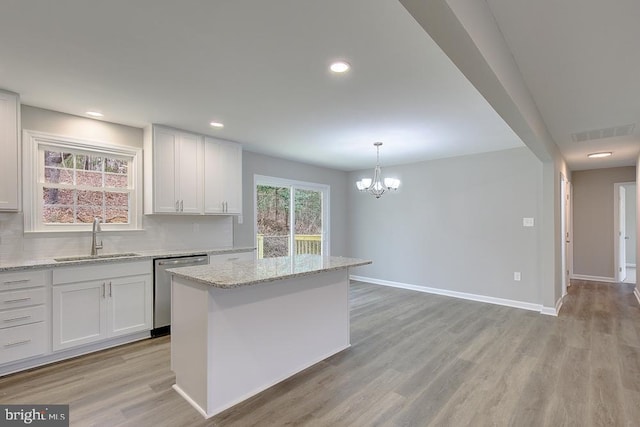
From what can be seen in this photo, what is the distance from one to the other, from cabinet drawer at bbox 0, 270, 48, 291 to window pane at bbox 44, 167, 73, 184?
1083 millimetres

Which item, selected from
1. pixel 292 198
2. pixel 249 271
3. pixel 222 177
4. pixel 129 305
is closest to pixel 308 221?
pixel 292 198

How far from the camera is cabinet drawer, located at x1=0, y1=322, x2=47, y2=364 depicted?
8.47 ft

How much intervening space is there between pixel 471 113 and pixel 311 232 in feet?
12.4

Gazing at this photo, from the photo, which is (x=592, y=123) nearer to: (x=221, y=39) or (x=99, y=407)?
(x=221, y=39)

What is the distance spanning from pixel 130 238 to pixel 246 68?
2594 mm

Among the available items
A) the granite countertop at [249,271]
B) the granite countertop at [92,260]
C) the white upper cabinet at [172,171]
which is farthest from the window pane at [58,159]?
the granite countertop at [249,271]

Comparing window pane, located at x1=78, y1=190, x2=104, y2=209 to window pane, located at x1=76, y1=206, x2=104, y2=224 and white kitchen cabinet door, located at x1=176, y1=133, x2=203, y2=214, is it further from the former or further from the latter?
white kitchen cabinet door, located at x1=176, y1=133, x2=203, y2=214

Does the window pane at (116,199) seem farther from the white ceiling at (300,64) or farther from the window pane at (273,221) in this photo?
the window pane at (273,221)

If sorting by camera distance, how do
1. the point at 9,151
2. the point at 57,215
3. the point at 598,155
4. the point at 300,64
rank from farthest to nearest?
the point at 598,155 → the point at 57,215 → the point at 9,151 → the point at 300,64

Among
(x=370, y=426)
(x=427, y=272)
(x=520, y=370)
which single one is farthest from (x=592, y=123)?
(x=370, y=426)

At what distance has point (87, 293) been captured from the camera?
3.01 meters

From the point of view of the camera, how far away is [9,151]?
9.14ft

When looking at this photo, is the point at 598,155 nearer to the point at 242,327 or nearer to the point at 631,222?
the point at 631,222

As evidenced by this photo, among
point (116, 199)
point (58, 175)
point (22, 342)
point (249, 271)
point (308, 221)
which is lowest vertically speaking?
point (22, 342)
